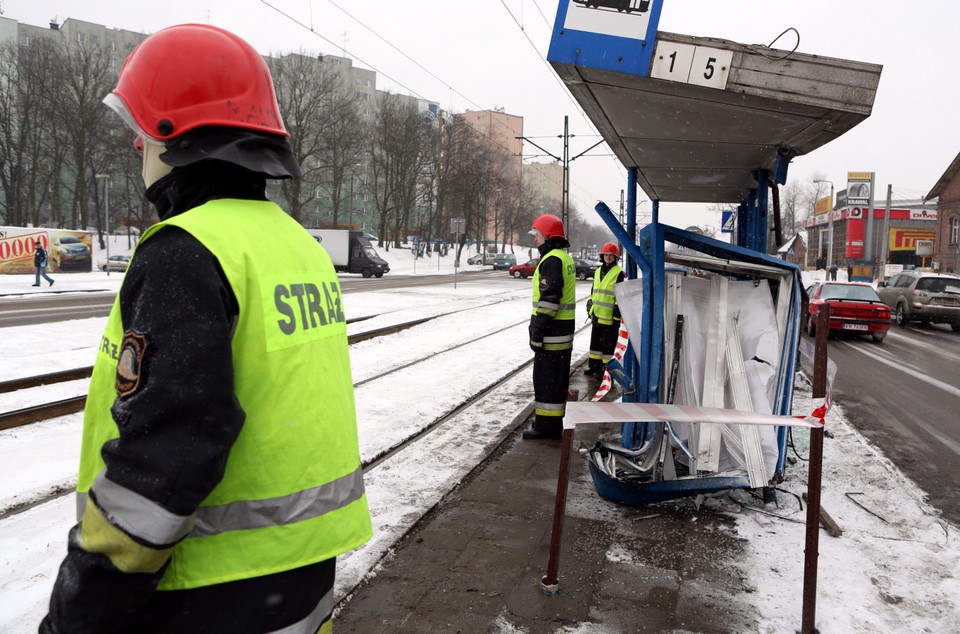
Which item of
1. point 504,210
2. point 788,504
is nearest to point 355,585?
point 788,504

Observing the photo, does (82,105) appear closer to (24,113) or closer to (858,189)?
(24,113)

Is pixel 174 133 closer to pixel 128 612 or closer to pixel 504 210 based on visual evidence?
pixel 128 612

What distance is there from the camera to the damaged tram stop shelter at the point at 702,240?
3717 mm

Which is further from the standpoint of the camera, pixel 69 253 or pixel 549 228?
pixel 69 253

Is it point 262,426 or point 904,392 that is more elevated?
point 262,426

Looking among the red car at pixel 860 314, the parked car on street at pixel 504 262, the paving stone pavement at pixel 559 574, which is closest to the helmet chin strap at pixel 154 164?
the paving stone pavement at pixel 559 574

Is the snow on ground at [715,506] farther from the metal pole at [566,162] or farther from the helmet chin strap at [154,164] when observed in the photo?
the metal pole at [566,162]

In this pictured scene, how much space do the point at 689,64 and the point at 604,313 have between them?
6.22 m

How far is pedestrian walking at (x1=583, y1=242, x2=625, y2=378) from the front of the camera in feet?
31.8

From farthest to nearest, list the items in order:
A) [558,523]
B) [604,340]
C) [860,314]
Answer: [860,314] < [604,340] < [558,523]

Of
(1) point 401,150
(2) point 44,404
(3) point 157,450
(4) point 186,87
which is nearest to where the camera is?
(3) point 157,450

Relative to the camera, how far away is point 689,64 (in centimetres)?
372

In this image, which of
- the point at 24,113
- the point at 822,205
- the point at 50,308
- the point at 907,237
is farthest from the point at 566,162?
the point at 822,205

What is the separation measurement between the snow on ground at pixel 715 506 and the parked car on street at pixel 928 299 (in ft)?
44.0
